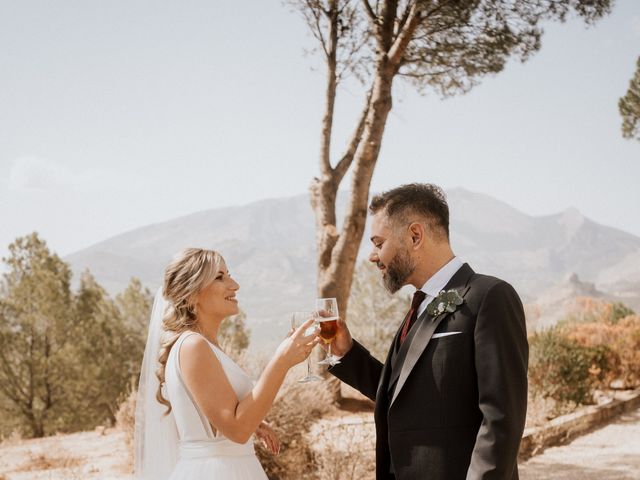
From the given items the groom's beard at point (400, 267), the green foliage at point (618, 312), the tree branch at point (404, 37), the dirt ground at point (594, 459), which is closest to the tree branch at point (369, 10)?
the tree branch at point (404, 37)

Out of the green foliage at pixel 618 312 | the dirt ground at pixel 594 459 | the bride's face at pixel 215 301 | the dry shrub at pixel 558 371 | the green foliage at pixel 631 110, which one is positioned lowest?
the green foliage at pixel 618 312

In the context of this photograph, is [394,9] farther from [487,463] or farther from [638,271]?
[638,271]

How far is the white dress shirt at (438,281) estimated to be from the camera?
8.21 ft

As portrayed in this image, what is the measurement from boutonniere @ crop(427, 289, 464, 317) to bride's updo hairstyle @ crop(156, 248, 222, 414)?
102 cm

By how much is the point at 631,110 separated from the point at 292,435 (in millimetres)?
14943

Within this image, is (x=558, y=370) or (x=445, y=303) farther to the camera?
(x=558, y=370)

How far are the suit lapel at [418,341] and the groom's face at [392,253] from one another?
168 millimetres

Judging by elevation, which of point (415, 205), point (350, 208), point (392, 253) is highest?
point (350, 208)

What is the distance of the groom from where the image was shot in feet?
7.02

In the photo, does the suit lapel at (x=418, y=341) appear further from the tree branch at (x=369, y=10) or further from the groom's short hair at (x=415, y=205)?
the tree branch at (x=369, y=10)

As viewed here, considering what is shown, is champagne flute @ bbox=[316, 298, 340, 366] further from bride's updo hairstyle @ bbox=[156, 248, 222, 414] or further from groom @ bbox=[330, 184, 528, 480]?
bride's updo hairstyle @ bbox=[156, 248, 222, 414]

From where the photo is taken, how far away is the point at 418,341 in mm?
→ 2375

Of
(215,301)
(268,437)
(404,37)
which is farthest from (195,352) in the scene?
(404,37)

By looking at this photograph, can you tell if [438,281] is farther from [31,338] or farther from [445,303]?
[31,338]
